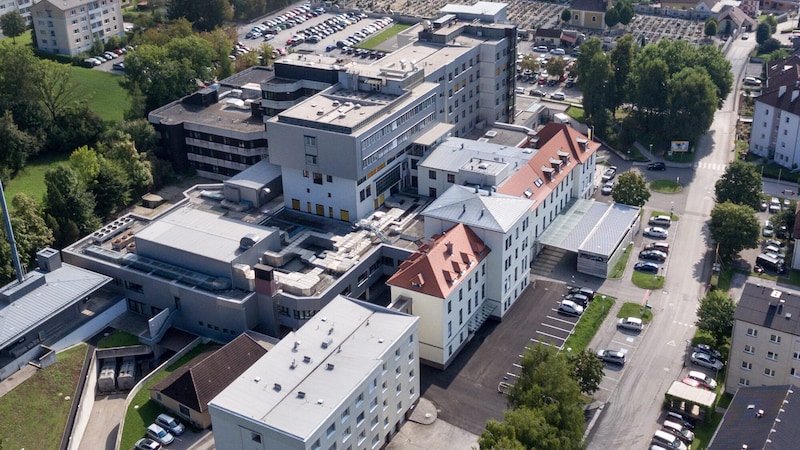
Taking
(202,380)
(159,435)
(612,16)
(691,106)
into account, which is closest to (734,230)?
(691,106)

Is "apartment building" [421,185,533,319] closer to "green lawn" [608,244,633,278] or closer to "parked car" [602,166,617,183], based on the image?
"green lawn" [608,244,633,278]

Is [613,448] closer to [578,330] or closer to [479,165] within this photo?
[578,330]

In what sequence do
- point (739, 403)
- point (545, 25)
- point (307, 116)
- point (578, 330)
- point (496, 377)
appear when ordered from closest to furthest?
1. point (739, 403)
2. point (496, 377)
3. point (578, 330)
4. point (307, 116)
5. point (545, 25)

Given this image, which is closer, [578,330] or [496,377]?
[496,377]

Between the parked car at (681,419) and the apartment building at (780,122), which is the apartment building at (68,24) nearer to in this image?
the apartment building at (780,122)

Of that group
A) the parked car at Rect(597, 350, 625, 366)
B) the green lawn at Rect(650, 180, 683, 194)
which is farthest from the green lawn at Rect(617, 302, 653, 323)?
the green lawn at Rect(650, 180, 683, 194)

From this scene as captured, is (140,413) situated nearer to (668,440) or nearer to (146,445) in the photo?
(146,445)

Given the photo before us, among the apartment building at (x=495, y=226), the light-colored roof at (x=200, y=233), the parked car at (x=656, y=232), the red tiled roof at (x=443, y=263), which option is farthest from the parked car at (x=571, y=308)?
the light-colored roof at (x=200, y=233)

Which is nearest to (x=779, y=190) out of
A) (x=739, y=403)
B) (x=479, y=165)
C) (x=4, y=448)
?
(x=479, y=165)

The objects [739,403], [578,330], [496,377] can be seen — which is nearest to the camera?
[739,403]
